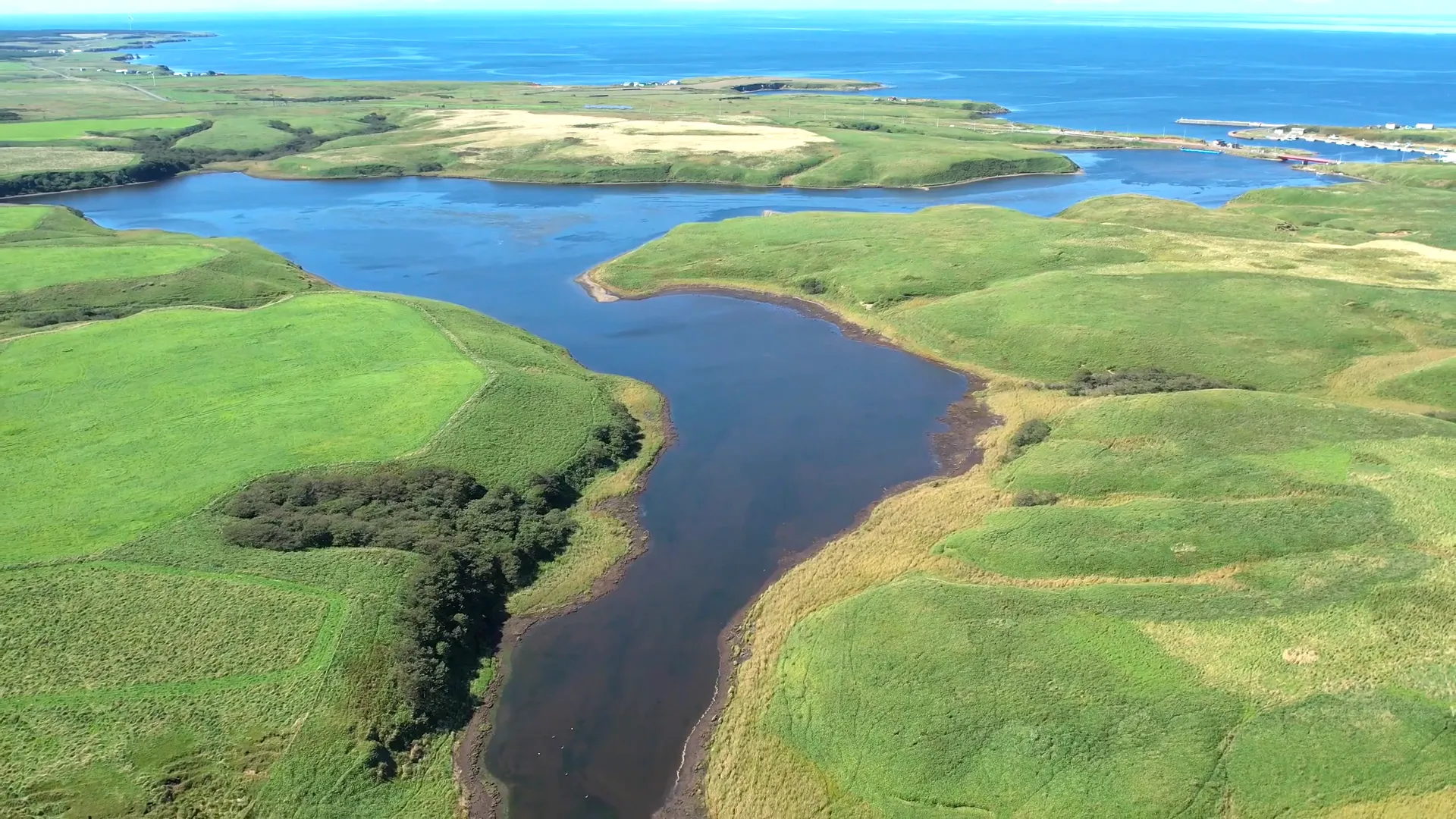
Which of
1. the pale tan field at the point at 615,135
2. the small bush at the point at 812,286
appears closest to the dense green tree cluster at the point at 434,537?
the small bush at the point at 812,286

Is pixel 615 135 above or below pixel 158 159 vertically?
above

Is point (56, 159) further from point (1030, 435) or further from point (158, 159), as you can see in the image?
point (1030, 435)

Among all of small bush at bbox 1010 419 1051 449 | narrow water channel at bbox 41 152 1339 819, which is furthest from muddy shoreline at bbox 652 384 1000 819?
small bush at bbox 1010 419 1051 449

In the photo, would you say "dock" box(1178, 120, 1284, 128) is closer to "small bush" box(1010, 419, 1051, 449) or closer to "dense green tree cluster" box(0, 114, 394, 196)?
"small bush" box(1010, 419, 1051, 449)

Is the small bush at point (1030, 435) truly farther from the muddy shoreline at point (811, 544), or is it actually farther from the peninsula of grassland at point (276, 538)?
the peninsula of grassland at point (276, 538)

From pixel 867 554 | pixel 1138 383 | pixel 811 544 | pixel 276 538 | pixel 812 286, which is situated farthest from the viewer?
pixel 812 286

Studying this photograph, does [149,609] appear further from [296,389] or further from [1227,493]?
[1227,493]

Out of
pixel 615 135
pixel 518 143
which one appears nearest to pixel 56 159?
pixel 518 143

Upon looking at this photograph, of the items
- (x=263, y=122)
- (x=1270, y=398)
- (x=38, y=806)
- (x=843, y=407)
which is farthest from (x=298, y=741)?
(x=263, y=122)
